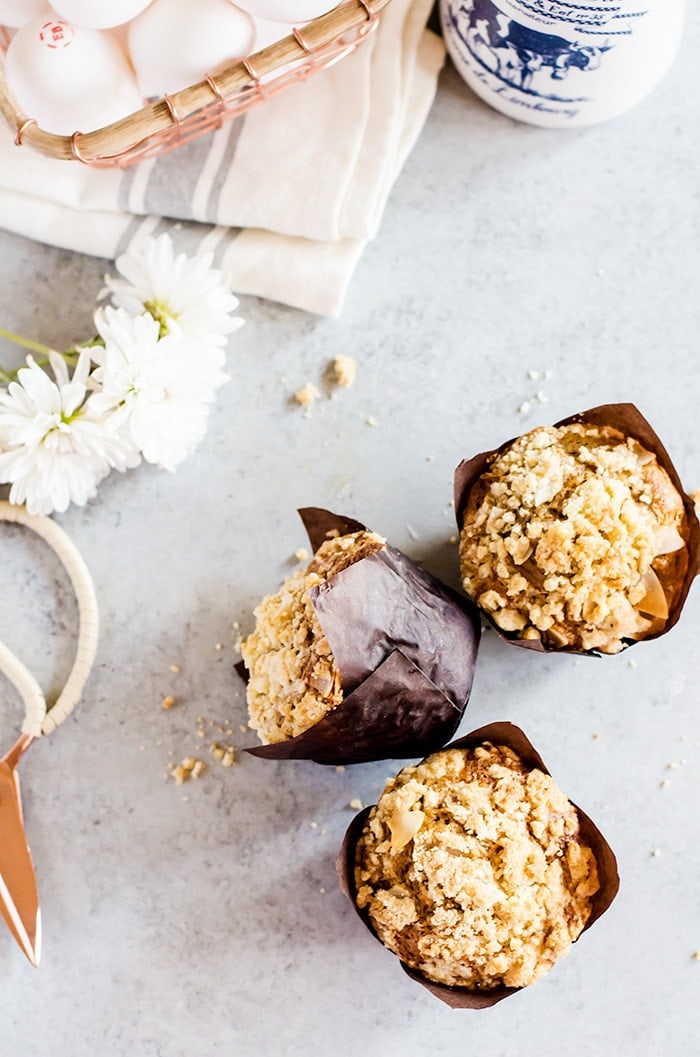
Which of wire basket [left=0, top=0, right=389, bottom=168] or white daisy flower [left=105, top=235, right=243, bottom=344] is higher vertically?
wire basket [left=0, top=0, right=389, bottom=168]

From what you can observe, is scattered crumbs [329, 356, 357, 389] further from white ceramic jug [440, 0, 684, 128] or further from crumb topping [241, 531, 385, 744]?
white ceramic jug [440, 0, 684, 128]

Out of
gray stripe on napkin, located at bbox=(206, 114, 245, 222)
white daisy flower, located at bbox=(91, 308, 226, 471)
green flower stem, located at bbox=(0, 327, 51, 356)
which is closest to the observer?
white daisy flower, located at bbox=(91, 308, 226, 471)

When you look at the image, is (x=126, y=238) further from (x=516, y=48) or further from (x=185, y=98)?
(x=516, y=48)

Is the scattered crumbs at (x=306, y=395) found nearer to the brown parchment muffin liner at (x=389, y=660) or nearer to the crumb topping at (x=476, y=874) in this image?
the brown parchment muffin liner at (x=389, y=660)

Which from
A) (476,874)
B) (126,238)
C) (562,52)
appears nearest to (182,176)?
(126,238)

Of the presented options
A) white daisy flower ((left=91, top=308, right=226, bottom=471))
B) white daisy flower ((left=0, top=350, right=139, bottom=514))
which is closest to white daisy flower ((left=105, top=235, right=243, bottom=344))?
white daisy flower ((left=91, top=308, right=226, bottom=471))

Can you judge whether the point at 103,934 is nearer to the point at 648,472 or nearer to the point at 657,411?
the point at 648,472

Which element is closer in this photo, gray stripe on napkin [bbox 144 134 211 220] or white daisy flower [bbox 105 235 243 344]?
white daisy flower [bbox 105 235 243 344]

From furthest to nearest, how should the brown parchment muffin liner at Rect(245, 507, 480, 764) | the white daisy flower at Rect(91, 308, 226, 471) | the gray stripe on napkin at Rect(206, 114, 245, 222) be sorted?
1. the gray stripe on napkin at Rect(206, 114, 245, 222)
2. the white daisy flower at Rect(91, 308, 226, 471)
3. the brown parchment muffin liner at Rect(245, 507, 480, 764)

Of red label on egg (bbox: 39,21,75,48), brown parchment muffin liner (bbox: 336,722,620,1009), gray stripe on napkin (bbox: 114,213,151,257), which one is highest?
red label on egg (bbox: 39,21,75,48)
